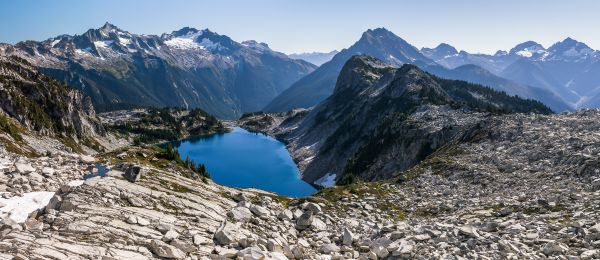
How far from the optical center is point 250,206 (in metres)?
31.0

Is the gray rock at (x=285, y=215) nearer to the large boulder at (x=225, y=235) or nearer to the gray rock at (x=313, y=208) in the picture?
the gray rock at (x=313, y=208)

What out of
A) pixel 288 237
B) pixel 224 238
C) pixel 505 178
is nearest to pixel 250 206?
pixel 288 237

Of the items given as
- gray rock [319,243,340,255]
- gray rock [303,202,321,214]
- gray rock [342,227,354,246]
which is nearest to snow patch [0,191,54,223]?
gray rock [319,243,340,255]

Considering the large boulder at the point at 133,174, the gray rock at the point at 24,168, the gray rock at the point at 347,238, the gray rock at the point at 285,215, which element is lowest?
the gray rock at the point at 347,238

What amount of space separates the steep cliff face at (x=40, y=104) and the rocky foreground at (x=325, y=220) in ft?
308

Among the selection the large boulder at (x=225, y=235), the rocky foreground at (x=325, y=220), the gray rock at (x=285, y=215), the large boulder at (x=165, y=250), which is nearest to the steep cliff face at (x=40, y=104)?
the rocky foreground at (x=325, y=220)

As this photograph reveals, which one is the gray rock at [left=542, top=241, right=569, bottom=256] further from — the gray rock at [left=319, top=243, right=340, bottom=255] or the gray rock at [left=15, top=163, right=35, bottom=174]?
the gray rock at [left=15, top=163, right=35, bottom=174]

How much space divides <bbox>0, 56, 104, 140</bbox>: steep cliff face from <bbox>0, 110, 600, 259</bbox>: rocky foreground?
308 ft

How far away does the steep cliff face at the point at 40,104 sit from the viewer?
12101cm

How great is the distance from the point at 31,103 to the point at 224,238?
135m

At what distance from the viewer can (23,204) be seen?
84.9 ft

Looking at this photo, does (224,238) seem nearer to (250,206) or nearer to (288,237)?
(288,237)

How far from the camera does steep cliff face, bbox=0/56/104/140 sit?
121006 mm

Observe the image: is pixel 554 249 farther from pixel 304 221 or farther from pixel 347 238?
pixel 304 221
